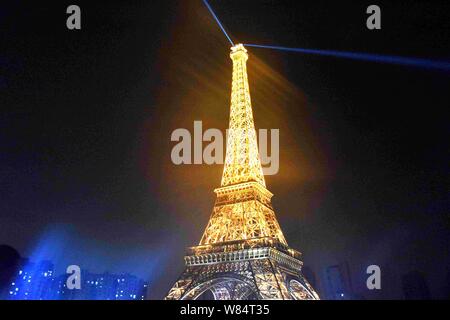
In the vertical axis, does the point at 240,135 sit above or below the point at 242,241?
above

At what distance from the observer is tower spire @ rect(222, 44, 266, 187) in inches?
824

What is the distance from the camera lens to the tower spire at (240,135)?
20938mm

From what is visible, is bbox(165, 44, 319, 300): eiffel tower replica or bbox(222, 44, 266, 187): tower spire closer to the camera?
bbox(165, 44, 319, 300): eiffel tower replica

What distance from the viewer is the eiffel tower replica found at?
59.2ft

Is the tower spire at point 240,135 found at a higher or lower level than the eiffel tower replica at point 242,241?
higher

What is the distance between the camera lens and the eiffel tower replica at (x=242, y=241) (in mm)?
18047

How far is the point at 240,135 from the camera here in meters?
21.4

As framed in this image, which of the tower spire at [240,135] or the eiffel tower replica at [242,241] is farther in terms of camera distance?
the tower spire at [240,135]

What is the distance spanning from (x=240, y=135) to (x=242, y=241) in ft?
18.5

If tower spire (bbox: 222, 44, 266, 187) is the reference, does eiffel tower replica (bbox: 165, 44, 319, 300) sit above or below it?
below

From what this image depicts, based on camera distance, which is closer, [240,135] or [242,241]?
[242,241]
